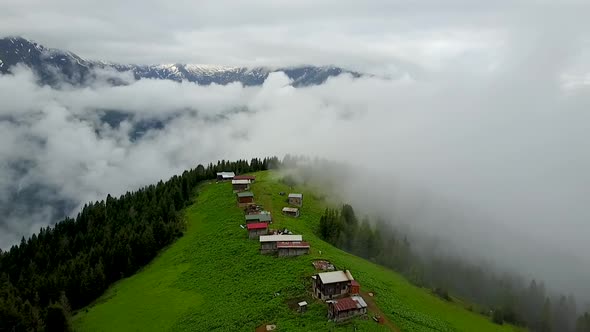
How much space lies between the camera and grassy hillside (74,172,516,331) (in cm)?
8131

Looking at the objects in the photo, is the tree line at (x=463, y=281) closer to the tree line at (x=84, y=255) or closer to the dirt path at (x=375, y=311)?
the dirt path at (x=375, y=311)

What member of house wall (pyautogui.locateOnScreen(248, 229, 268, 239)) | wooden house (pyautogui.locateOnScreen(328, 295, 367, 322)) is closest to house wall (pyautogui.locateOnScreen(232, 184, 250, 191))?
house wall (pyautogui.locateOnScreen(248, 229, 268, 239))

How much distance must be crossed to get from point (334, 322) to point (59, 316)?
2200 inches

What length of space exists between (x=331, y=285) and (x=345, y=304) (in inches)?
237

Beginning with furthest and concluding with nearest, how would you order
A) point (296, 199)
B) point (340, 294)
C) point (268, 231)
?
point (296, 199), point (268, 231), point (340, 294)

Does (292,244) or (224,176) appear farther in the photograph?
(224,176)

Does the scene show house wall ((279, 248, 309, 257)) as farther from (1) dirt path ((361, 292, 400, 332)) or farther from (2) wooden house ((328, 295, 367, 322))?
(2) wooden house ((328, 295, 367, 322))

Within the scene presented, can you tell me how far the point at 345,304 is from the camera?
76.8 m

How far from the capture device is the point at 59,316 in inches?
3642

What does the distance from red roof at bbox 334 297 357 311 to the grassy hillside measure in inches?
100.0

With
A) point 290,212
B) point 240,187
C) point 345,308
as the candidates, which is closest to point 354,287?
point 345,308

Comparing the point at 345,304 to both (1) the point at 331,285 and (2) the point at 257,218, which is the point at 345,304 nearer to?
(1) the point at 331,285

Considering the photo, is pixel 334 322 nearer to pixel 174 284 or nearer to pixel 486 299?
pixel 174 284

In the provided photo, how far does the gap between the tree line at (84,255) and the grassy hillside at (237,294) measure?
512 centimetres
